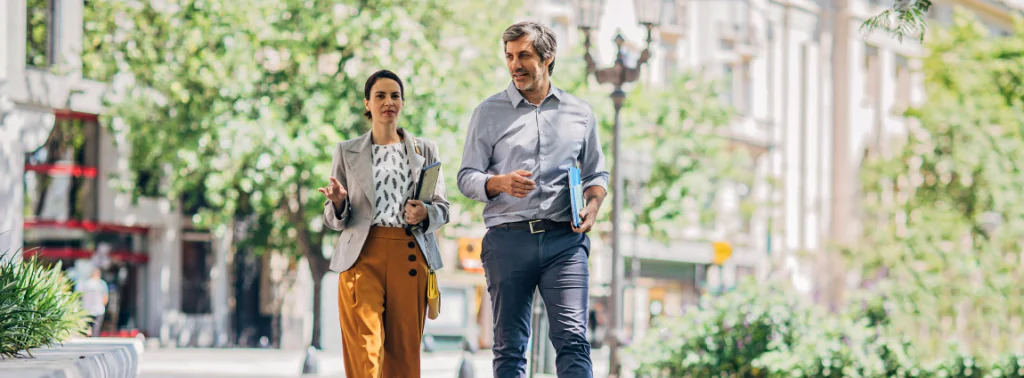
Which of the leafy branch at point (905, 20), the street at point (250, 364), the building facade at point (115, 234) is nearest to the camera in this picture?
the leafy branch at point (905, 20)

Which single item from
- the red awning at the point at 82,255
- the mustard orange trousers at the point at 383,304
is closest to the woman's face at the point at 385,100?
the mustard orange trousers at the point at 383,304

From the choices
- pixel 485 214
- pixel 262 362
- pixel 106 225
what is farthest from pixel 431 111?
pixel 485 214

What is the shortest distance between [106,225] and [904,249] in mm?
17788

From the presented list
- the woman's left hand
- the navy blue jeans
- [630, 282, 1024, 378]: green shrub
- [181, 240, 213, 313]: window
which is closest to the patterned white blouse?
the woman's left hand

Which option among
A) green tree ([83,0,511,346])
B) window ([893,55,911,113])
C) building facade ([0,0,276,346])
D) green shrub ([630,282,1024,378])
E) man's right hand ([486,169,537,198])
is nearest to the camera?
man's right hand ([486,169,537,198])

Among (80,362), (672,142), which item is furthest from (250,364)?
(80,362)

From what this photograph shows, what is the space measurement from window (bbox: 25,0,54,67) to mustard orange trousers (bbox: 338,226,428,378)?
54.5 feet

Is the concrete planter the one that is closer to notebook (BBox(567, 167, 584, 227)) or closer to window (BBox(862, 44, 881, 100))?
notebook (BBox(567, 167, 584, 227))

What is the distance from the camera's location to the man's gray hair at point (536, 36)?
625 cm

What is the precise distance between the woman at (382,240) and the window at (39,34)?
16.5m

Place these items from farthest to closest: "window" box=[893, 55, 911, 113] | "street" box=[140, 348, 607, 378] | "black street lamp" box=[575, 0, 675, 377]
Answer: "window" box=[893, 55, 911, 113]
"street" box=[140, 348, 607, 378]
"black street lamp" box=[575, 0, 675, 377]

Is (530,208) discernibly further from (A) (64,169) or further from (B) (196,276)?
(B) (196,276)

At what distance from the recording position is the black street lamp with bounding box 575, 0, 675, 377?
50.9ft

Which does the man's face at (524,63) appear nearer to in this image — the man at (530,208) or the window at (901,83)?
the man at (530,208)
